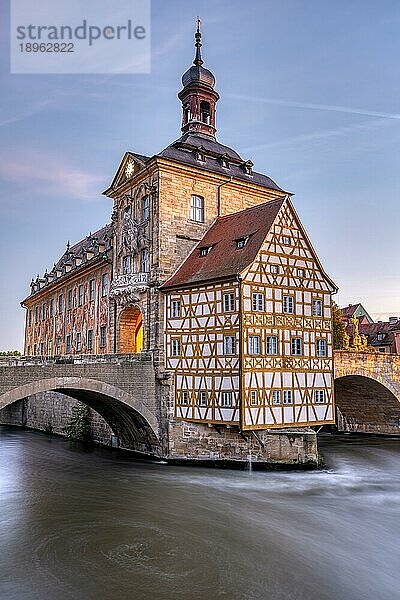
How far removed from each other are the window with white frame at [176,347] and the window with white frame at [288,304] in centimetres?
479

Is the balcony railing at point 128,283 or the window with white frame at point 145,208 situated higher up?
the window with white frame at point 145,208

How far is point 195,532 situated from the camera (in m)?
15.6

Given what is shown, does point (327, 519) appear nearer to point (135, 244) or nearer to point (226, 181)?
point (135, 244)

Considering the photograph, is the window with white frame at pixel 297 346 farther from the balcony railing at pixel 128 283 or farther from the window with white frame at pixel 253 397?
the balcony railing at pixel 128 283

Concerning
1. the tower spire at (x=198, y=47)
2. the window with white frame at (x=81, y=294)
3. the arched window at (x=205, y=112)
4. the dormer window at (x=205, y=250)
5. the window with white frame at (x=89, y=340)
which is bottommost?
the window with white frame at (x=89, y=340)

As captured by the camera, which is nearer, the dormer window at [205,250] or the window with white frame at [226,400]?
the window with white frame at [226,400]

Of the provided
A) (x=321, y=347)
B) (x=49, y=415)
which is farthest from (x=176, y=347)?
(x=49, y=415)

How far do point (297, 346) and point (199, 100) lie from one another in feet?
55.1

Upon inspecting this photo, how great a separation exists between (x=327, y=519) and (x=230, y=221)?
47.3 ft

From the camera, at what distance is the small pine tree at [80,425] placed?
102 ft

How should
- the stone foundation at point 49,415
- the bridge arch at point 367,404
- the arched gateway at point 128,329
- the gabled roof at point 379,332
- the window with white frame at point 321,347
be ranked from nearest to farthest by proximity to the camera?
the window with white frame at point 321,347, the arched gateway at point 128,329, the stone foundation at point 49,415, the bridge arch at point 367,404, the gabled roof at point 379,332

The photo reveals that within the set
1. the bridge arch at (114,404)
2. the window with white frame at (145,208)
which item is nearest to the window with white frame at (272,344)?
the bridge arch at (114,404)

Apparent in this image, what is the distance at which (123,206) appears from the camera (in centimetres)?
2933

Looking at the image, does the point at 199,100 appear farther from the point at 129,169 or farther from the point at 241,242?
the point at 241,242
